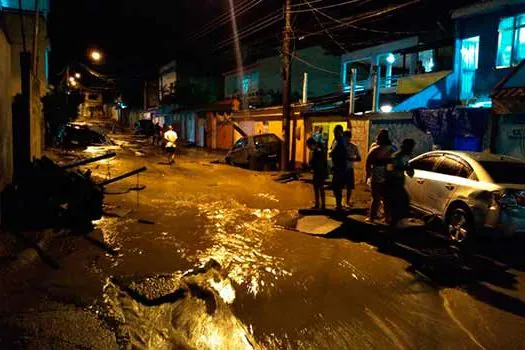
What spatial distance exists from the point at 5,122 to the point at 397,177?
714 centimetres

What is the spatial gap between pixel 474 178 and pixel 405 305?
3408 millimetres

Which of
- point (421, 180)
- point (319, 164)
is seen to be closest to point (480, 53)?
point (421, 180)

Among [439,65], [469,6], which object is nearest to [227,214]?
[469,6]

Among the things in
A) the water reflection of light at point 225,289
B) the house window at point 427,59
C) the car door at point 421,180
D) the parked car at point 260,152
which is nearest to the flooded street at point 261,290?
the water reflection of light at point 225,289

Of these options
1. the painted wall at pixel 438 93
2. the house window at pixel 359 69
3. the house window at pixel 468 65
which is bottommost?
the painted wall at pixel 438 93

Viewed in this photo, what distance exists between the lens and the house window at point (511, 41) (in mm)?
16348

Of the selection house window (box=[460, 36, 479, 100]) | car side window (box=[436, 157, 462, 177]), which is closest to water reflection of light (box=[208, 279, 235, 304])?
car side window (box=[436, 157, 462, 177])

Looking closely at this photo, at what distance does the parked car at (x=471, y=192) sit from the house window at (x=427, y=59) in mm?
14032

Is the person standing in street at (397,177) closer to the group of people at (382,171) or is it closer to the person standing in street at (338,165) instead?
the group of people at (382,171)

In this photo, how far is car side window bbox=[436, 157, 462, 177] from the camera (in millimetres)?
8164

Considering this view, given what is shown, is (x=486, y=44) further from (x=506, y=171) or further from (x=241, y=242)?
(x=241, y=242)

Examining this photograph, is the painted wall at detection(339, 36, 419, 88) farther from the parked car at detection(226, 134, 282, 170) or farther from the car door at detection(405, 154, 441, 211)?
the car door at detection(405, 154, 441, 211)

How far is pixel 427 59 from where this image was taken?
72.4ft

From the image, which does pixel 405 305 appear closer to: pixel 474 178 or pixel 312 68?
pixel 474 178
